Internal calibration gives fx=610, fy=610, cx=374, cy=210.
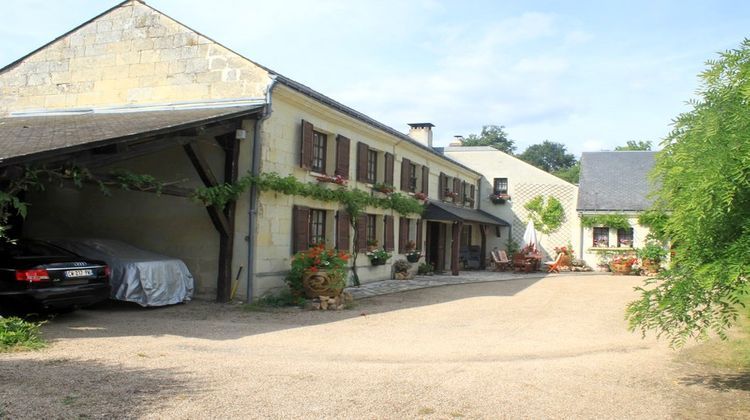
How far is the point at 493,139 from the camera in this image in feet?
233

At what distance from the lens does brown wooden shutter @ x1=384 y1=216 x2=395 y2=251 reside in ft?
57.7

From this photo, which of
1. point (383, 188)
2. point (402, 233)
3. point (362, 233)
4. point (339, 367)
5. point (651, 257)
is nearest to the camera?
point (339, 367)

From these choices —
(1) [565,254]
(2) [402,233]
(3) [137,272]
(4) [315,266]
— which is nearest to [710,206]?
(4) [315,266]

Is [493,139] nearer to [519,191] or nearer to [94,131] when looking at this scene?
[519,191]

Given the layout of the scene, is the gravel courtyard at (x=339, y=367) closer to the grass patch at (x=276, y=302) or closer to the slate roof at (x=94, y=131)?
the grass patch at (x=276, y=302)

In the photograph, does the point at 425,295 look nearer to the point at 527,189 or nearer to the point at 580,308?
the point at 580,308

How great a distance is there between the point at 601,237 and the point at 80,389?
937 inches

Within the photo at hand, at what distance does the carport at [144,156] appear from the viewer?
27.1 ft

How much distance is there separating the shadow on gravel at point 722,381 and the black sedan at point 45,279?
25.8ft

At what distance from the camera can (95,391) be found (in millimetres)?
4992

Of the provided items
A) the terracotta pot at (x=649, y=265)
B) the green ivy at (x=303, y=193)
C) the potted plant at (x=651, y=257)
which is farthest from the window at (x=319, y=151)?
the terracotta pot at (x=649, y=265)

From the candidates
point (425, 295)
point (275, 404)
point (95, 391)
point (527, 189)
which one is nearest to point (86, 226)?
point (425, 295)

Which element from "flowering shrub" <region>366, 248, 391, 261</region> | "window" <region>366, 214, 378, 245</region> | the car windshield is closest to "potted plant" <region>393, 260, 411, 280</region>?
"flowering shrub" <region>366, 248, 391, 261</region>

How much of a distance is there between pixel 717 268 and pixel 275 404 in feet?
11.9
